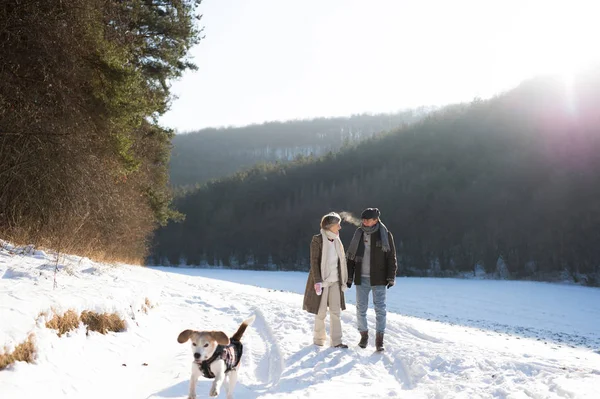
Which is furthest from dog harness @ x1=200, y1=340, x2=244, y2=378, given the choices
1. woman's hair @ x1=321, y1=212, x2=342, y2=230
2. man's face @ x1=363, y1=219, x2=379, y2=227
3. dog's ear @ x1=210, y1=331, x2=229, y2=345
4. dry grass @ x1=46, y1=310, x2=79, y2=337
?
man's face @ x1=363, y1=219, x2=379, y2=227

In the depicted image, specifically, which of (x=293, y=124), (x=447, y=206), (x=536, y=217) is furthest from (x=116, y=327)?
(x=293, y=124)

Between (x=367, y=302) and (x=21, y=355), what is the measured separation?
5.02 m

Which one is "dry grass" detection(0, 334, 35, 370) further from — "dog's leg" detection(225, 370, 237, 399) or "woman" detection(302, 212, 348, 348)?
"woman" detection(302, 212, 348, 348)

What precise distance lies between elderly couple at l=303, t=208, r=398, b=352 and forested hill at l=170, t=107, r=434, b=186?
467 feet

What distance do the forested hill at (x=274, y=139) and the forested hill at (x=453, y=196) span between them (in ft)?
117

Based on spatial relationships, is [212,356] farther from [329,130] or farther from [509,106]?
[329,130]

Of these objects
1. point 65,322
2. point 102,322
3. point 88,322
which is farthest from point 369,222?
point 65,322

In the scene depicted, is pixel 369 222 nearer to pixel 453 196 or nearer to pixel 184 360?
pixel 184 360

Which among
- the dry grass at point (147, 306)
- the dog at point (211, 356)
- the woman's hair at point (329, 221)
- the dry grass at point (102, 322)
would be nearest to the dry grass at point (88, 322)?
the dry grass at point (102, 322)

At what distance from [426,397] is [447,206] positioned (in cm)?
7522

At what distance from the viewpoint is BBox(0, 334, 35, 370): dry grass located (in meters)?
3.77

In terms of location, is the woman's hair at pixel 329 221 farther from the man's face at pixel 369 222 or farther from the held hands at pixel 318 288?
the held hands at pixel 318 288

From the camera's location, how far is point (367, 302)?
7355 millimetres

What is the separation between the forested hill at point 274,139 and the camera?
152250 mm
